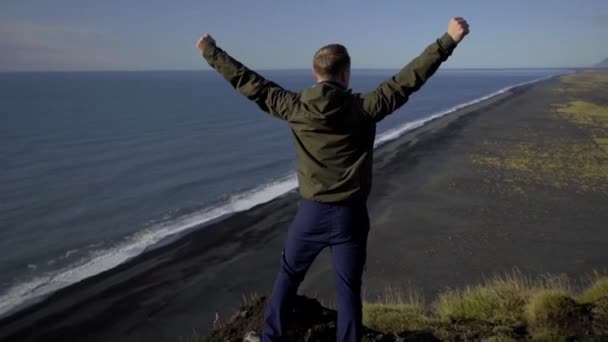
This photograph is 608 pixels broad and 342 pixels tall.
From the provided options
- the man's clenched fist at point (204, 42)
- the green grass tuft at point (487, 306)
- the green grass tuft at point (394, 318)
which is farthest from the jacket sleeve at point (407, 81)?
the green grass tuft at point (487, 306)

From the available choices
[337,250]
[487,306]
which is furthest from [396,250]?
[337,250]

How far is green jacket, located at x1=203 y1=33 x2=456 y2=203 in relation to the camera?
3.05m

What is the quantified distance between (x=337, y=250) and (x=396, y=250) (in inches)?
462

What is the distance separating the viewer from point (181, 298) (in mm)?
12070

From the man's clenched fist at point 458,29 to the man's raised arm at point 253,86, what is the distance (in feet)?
3.43

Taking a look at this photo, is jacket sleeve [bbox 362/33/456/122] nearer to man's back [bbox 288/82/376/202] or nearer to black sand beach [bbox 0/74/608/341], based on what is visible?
man's back [bbox 288/82/376/202]

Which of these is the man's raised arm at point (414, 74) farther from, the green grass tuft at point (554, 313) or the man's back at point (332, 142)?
the green grass tuft at point (554, 313)

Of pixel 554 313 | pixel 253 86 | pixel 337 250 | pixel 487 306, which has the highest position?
pixel 253 86

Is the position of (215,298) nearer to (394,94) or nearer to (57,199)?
(394,94)

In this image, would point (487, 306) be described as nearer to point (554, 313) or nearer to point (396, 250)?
point (554, 313)

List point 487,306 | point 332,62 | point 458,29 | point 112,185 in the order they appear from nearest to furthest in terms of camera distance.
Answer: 1. point 458,29
2. point 332,62
3. point 487,306
4. point 112,185

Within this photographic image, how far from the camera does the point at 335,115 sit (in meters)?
3.10

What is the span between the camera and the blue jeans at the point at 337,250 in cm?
333

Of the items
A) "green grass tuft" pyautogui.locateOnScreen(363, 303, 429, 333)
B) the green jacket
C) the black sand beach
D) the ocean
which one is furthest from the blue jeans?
the ocean
